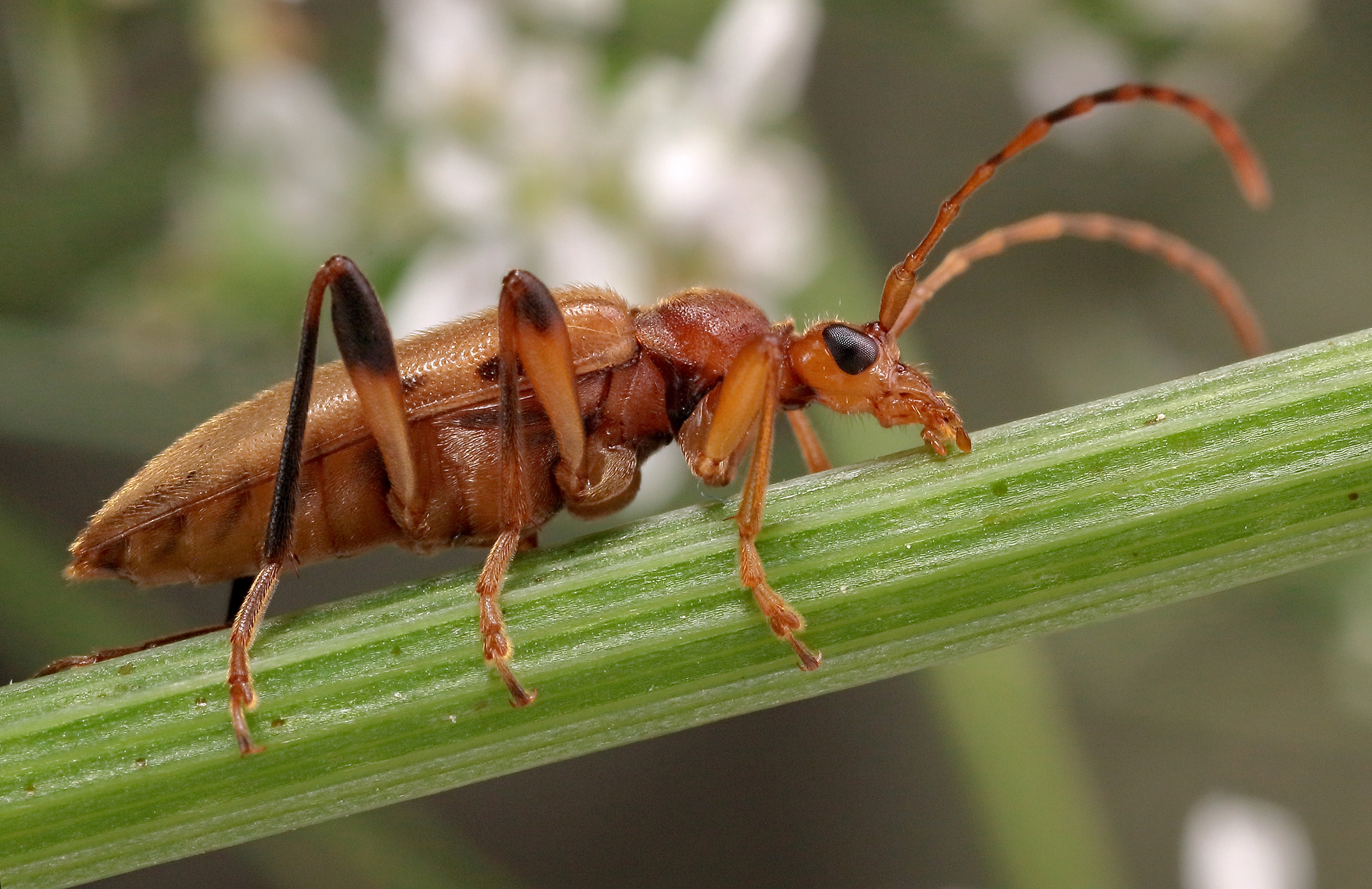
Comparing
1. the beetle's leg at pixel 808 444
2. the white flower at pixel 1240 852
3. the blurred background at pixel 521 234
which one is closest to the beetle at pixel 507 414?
the beetle's leg at pixel 808 444

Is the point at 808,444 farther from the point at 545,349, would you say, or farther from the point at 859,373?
the point at 545,349

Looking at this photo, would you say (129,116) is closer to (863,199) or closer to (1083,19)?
(1083,19)

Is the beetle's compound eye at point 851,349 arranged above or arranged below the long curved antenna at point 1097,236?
below

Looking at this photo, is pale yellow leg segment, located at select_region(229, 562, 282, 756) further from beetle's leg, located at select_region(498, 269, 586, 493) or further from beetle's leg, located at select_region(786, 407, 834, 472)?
beetle's leg, located at select_region(786, 407, 834, 472)

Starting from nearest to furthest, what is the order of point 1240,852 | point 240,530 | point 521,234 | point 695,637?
point 695,637 → point 240,530 → point 521,234 → point 1240,852

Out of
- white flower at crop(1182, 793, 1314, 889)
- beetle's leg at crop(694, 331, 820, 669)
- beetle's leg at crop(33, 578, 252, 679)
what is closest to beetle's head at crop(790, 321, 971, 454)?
beetle's leg at crop(694, 331, 820, 669)

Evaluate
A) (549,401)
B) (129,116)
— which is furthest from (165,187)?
(549,401)

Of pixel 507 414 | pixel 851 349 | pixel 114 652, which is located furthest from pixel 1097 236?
pixel 114 652

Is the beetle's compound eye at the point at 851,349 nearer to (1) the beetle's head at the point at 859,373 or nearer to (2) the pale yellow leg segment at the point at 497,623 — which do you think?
(1) the beetle's head at the point at 859,373
